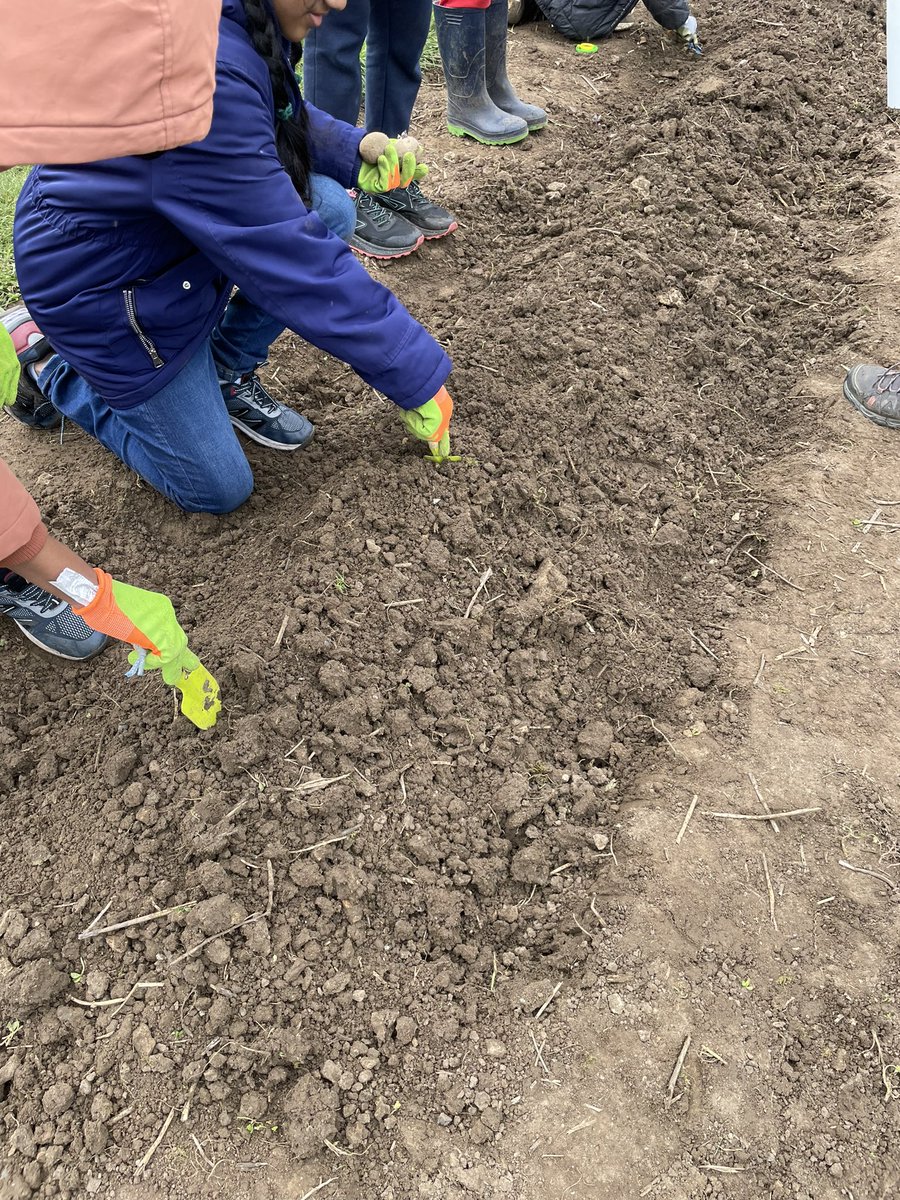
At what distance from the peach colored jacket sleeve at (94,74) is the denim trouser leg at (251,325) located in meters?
1.26

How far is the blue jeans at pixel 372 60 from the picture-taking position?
2965mm

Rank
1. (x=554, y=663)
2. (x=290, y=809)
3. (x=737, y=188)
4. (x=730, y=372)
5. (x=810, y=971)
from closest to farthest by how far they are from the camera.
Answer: (x=810, y=971)
(x=290, y=809)
(x=554, y=663)
(x=730, y=372)
(x=737, y=188)

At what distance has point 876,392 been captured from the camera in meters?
2.76

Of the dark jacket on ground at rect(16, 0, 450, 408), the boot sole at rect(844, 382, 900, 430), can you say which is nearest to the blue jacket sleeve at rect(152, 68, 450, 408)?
the dark jacket on ground at rect(16, 0, 450, 408)

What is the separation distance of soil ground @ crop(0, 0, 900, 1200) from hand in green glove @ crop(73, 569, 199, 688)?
0.30 meters

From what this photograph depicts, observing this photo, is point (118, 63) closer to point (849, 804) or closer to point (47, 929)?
point (47, 929)

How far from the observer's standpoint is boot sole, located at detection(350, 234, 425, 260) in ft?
10.8

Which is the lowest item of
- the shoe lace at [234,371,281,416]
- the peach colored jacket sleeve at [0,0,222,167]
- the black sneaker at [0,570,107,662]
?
the black sneaker at [0,570,107,662]

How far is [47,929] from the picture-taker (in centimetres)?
172

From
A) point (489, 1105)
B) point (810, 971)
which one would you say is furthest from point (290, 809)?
point (810, 971)

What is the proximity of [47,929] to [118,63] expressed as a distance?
154 cm

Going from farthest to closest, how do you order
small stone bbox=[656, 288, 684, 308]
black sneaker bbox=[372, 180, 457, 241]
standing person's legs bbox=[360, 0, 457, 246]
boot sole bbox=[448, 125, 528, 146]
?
boot sole bbox=[448, 125, 528, 146] < black sneaker bbox=[372, 180, 457, 241] < standing person's legs bbox=[360, 0, 457, 246] < small stone bbox=[656, 288, 684, 308]

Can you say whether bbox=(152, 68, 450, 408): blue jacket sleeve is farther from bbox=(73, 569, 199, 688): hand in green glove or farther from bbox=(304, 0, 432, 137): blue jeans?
bbox=(304, 0, 432, 137): blue jeans

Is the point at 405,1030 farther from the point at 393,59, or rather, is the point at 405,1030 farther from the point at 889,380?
the point at 393,59
